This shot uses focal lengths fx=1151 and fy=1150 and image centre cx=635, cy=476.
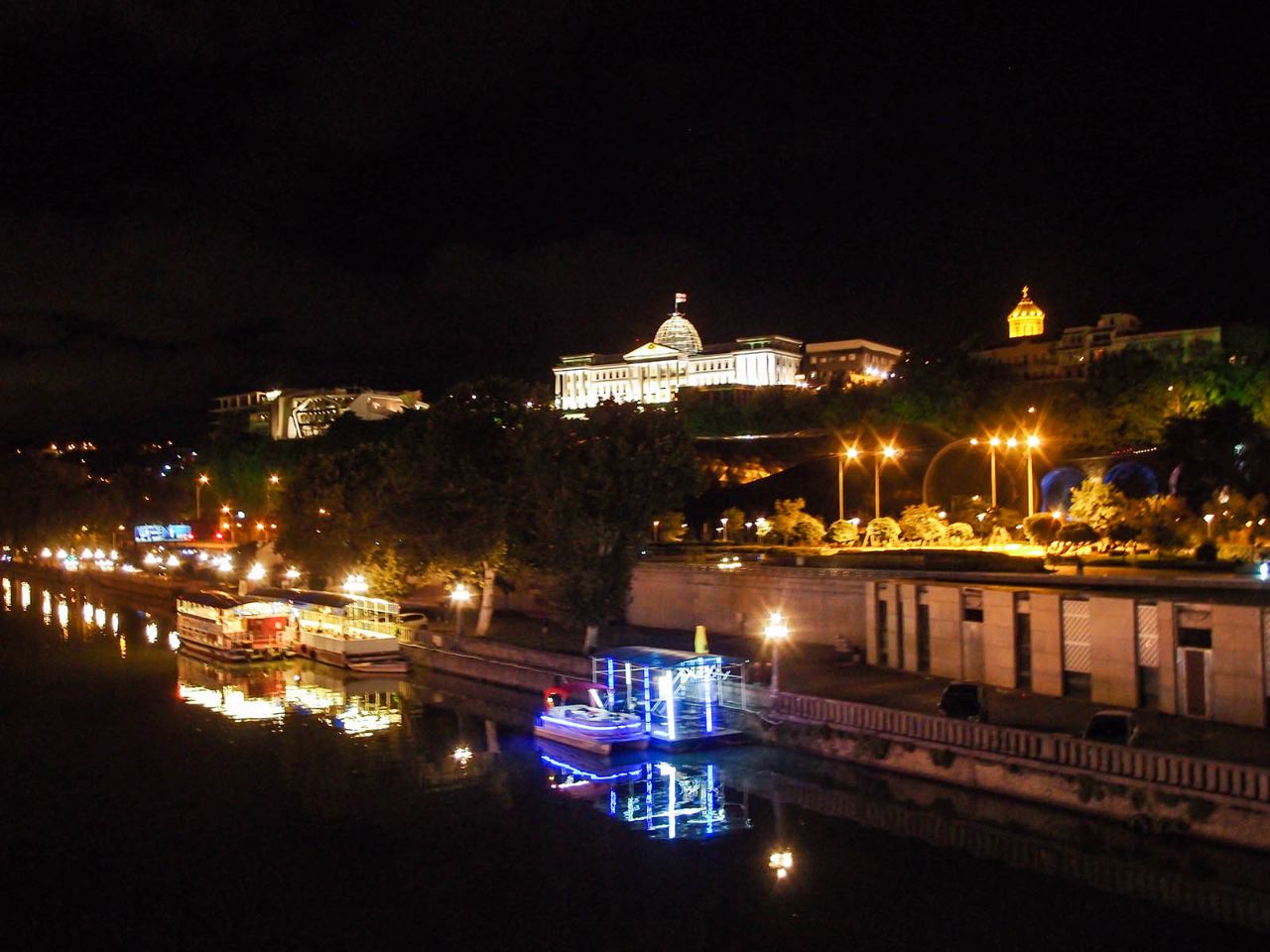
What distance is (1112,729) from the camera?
19.8 metres

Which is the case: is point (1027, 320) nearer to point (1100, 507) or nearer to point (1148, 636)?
point (1100, 507)

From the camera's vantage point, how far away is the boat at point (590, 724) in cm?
2615

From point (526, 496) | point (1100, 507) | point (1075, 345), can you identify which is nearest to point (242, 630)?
point (526, 496)

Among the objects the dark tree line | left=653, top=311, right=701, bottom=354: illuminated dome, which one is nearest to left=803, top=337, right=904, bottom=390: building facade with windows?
left=653, top=311, right=701, bottom=354: illuminated dome

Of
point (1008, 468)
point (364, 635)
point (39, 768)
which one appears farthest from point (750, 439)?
point (39, 768)

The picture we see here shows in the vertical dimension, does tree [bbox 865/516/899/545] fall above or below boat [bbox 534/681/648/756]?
above

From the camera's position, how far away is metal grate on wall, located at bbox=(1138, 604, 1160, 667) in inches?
876

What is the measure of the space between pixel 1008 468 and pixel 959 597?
4729 centimetres

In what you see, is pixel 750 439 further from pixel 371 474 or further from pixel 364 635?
pixel 364 635

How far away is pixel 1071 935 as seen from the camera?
53.2 feet

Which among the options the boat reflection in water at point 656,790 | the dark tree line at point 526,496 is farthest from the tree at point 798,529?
the boat reflection in water at point 656,790

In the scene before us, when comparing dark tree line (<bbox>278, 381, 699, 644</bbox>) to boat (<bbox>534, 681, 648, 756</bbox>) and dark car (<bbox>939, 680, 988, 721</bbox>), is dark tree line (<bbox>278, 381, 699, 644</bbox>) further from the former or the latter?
dark car (<bbox>939, 680, 988, 721</bbox>)

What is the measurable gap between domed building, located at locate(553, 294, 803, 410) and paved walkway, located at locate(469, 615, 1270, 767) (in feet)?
339

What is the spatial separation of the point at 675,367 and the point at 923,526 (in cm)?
10189
